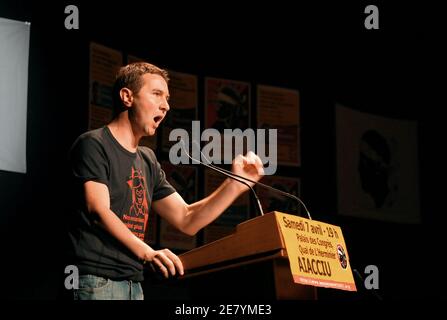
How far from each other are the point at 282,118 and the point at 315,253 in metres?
2.65

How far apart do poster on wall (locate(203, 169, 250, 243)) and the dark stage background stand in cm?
41

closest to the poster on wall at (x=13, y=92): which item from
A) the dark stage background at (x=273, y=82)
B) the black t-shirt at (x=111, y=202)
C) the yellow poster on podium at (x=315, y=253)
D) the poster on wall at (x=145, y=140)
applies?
the dark stage background at (x=273, y=82)

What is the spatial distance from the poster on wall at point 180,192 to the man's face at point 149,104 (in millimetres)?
1629

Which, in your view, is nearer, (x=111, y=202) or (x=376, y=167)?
(x=111, y=202)

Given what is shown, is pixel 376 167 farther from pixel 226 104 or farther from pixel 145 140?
pixel 145 140

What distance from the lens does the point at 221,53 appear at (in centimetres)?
453

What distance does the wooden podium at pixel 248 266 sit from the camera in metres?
2.04

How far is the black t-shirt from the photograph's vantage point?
2.29m

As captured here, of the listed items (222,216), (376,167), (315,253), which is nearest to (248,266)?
(315,253)

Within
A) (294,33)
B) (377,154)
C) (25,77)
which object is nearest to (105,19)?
(25,77)

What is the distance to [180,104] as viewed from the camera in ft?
14.4

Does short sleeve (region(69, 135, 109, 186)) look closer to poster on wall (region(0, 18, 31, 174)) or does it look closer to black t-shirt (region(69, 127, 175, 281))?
black t-shirt (region(69, 127, 175, 281))

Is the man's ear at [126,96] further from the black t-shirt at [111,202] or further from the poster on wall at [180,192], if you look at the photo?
the poster on wall at [180,192]
